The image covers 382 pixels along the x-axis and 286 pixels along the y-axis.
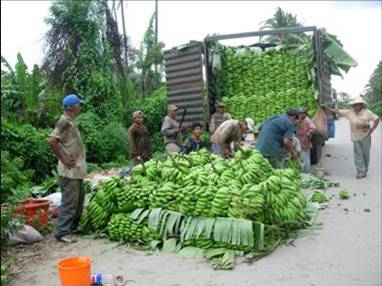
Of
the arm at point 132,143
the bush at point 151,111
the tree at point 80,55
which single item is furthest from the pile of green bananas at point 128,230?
the bush at point 151,111

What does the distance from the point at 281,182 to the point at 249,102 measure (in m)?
5.20

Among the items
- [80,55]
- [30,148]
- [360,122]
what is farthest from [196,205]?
[80,55]

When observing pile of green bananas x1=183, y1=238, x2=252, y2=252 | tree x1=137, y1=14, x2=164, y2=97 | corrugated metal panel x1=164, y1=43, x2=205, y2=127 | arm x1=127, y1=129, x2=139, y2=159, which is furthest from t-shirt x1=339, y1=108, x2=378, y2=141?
tree x1=137, y1=14, x2=164, y2=97

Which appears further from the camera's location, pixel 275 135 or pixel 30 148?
pixel 30 148

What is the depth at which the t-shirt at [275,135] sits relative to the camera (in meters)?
8.43

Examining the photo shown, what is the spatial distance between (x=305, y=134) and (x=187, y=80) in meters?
3.00

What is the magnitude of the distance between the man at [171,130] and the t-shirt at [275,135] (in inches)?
93.1

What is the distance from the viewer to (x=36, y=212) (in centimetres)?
651

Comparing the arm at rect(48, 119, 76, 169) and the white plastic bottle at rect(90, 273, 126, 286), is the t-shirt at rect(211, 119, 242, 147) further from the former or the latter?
the white plastic bottle at rect(90, 273, 126, 286)

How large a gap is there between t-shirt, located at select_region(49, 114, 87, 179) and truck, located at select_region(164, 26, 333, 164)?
16.8ft

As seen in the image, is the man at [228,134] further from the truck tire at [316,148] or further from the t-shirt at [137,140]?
the truck tire at [316,148]

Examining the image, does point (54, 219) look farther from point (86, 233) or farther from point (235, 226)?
point (235, 226)

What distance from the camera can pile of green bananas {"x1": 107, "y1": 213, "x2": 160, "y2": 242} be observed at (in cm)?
601

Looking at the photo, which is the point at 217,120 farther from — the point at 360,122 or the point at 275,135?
the point at 360,122
